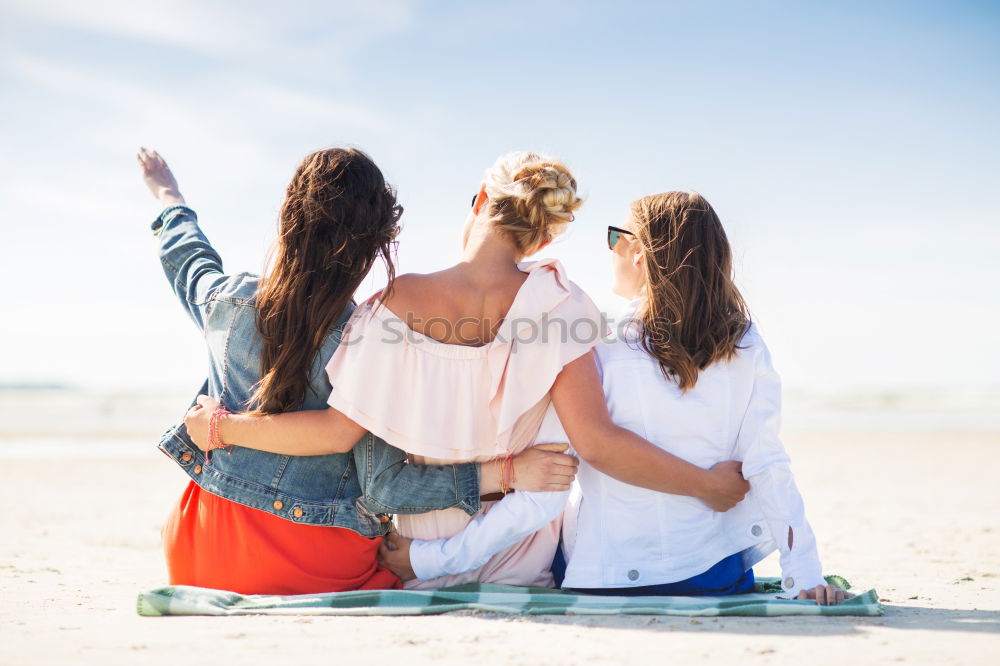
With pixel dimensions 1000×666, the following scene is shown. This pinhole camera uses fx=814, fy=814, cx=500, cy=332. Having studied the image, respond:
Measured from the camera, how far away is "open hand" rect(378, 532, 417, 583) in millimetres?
3295

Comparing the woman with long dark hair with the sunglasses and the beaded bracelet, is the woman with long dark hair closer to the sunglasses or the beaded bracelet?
the beaded bracelet

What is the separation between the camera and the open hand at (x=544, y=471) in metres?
3.10

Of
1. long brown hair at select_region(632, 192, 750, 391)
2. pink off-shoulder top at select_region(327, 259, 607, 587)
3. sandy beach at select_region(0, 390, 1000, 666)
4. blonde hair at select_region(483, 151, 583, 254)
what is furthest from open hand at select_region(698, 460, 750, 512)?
blonde hair at select_region(483, 151, 583, 254)

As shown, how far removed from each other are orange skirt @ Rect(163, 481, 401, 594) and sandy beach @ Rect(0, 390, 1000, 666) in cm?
28

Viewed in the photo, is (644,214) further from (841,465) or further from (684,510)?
(841,465)

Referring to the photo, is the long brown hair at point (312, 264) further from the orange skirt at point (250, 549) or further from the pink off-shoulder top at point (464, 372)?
the orange skirt at point (250, 549)

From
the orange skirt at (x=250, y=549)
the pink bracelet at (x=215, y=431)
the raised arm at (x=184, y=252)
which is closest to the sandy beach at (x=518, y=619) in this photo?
the orange skirt at (x=250, y=549)

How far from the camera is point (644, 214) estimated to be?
3355 mm

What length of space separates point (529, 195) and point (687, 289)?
74cm

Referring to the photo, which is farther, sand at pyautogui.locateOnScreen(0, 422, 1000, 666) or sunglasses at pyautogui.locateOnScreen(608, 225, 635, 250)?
sunglasses at pyautogui.locateOnScreen(608, 225, 635, 250)

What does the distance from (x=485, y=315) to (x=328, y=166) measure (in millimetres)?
818

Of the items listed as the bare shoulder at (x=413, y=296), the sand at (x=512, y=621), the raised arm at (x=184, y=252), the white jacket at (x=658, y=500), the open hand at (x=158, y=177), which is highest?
the open hand at (x=158, y=177)

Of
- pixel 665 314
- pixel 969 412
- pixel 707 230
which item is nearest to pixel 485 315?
pixel 665 314

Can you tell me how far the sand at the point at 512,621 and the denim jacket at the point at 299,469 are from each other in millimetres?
437
